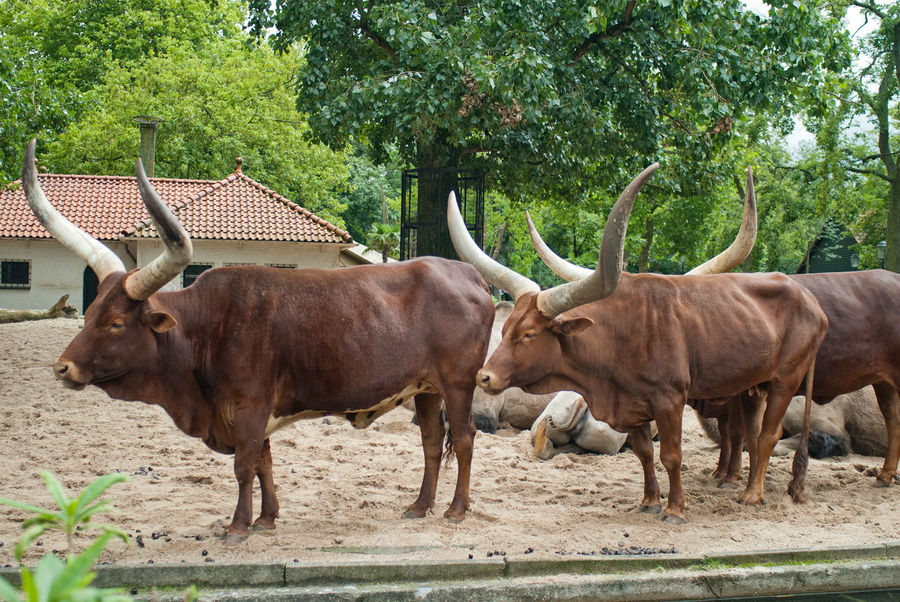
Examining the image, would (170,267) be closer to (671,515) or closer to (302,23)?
(671,515)

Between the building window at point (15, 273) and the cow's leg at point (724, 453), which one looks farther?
the building window at point (15, 273)

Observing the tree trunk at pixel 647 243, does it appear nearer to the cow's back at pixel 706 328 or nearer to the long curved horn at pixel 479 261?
the cow's back at pixel 706 328

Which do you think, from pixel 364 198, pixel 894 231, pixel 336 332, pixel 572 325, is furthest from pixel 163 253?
pixel 364 198

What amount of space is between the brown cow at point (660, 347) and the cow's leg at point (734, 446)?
1.59ft

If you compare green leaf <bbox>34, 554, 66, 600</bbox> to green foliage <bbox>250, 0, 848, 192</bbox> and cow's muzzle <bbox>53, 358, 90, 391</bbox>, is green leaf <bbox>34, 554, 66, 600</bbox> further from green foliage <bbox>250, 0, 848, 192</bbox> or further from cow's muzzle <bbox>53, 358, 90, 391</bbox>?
green foliage <bbox>250, 0, 848, 192</bbox>

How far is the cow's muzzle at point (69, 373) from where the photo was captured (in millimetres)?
5066

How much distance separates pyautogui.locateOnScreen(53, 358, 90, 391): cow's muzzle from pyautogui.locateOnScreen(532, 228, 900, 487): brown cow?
383cm

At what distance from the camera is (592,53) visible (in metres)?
14.3

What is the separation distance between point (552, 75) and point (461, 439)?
7.74 meters

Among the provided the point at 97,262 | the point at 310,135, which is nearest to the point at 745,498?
the point at 97,262

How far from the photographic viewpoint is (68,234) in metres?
5.67

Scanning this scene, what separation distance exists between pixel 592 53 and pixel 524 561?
1113 centimetres

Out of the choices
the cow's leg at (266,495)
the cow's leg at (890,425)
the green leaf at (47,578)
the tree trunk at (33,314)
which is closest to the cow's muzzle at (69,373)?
the cow's leg at (266,495)

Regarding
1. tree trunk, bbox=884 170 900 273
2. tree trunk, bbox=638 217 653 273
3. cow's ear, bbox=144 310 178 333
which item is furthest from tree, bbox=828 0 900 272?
cow's ear, bbox=144 310 178 333
